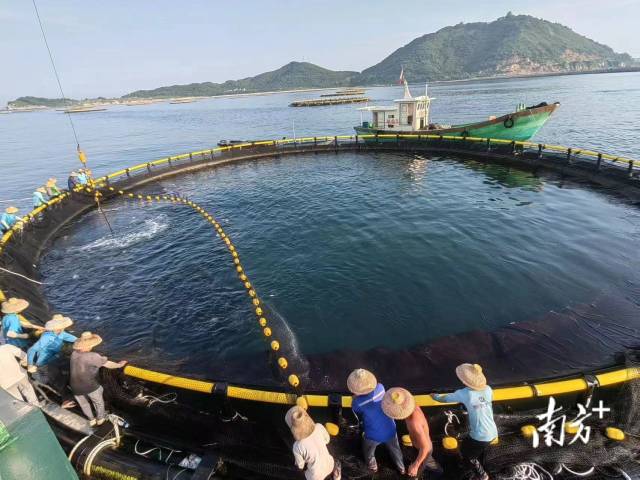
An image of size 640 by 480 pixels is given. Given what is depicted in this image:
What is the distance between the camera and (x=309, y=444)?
12.9ft

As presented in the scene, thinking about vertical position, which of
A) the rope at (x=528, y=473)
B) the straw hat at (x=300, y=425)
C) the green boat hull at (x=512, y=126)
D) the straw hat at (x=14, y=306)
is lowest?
the rope at (x=528, y=473)

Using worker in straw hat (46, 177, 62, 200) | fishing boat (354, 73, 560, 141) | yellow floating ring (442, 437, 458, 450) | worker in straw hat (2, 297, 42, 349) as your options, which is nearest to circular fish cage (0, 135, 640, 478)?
yellow floating ring (442, 437, 458, 450)

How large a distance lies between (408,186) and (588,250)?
11.8 meters

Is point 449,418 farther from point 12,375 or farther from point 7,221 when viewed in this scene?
point 7,221

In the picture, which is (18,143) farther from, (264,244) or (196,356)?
(196,356)

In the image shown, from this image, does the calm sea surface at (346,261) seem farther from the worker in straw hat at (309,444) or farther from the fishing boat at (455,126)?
the fishing boat at (455,126)

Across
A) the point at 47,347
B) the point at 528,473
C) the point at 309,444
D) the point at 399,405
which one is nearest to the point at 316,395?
the point at 309,444

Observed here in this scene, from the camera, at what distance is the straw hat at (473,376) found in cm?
455

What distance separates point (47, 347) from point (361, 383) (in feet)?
21.3

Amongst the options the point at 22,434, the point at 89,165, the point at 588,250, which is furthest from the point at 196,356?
the point at 89,165

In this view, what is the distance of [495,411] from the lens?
232 inches

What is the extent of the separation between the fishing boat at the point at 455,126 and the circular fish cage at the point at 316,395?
23.7 meters

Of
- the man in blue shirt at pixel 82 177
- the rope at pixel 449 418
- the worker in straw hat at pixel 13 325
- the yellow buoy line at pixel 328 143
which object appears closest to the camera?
the rope at pixel 449 418

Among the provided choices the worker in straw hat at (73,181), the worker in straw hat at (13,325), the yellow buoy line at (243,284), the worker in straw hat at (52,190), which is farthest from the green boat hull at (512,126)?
the worker in straw hat at (13,325)
